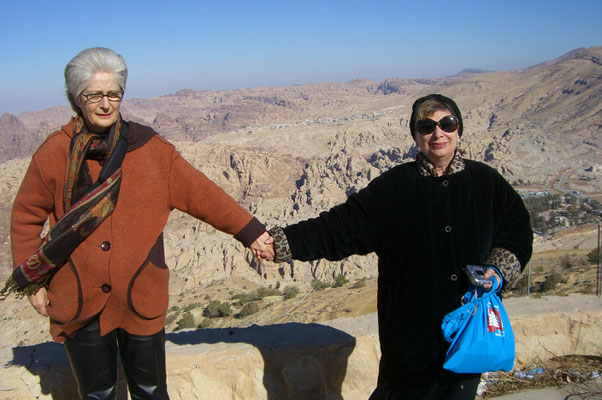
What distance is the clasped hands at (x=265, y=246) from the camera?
2127 millimetres

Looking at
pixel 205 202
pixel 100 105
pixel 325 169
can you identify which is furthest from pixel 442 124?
pixel 325 169

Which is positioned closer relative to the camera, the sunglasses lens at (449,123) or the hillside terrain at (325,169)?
the sunglasses lens at (449,123)

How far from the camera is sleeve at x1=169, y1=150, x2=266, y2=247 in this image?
1.93 m

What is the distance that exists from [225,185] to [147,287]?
43802 millimetres

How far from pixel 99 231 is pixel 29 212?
0.29 m

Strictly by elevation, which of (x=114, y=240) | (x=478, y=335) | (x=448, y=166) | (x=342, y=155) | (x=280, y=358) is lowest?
(x=342, y=155)

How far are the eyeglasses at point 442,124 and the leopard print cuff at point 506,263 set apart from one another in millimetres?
560

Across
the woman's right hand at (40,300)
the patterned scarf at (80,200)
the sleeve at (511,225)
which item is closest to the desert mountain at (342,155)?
the sleeve at (511,225)

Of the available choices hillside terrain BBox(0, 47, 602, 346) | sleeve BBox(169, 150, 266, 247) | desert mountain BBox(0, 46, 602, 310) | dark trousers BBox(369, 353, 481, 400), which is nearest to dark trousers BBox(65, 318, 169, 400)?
sleeve BBox(169, 150, 266, 247)

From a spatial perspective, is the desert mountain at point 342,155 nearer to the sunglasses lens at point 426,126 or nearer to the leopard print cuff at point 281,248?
the leopard print cuff at point 281,248

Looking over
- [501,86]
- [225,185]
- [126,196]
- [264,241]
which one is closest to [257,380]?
[264,241]

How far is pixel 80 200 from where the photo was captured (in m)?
1.72

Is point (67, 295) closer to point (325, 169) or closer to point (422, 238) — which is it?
point (422, 238)

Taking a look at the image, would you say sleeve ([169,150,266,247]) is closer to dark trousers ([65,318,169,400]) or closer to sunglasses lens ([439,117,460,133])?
dark trousers ([65,318,169,400])
